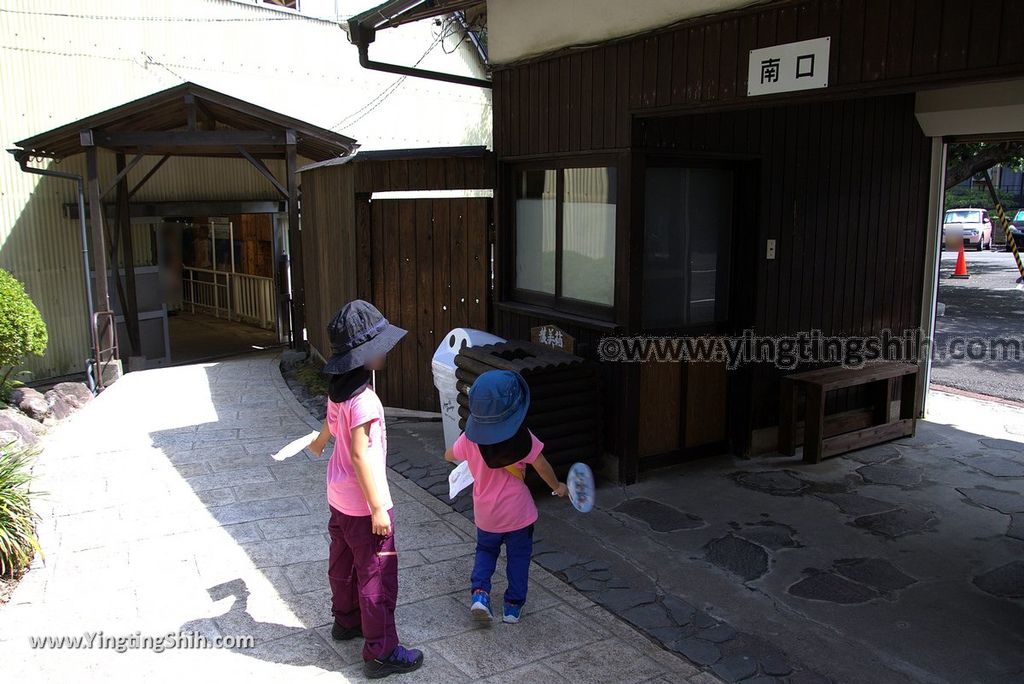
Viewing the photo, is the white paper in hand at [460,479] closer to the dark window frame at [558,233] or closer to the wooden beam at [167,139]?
the dark window frame at [558,233]

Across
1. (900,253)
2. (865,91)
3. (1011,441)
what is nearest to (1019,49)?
(865,91)

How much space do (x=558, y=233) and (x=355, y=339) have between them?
3.46m

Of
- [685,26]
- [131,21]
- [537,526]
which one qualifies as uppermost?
Answer: [131,21]

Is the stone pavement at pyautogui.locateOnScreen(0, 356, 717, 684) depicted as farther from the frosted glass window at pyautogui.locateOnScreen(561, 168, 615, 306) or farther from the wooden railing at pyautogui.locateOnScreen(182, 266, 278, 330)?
the wooden railing at pyautogui.locateOnScreen(182, 266, 278, 330)

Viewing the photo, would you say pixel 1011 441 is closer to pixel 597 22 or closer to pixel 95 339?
pixel 597 22

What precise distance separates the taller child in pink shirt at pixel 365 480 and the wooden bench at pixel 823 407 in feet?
14.5

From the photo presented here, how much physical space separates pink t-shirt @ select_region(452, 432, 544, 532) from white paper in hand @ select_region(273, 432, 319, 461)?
324 cm

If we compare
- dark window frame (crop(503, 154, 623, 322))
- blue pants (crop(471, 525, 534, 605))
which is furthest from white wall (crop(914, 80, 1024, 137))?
blue pants (crop(471, 525, 534, 605))

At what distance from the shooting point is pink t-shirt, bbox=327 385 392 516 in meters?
3.73

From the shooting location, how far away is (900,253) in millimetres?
8055

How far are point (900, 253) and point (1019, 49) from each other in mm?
4776

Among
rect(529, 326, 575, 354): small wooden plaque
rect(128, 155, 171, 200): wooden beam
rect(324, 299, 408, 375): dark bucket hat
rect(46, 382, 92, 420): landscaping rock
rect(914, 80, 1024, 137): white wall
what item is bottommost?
rect(46, 382, 92, 420): landscaping rock

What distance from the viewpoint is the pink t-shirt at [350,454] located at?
3729mm

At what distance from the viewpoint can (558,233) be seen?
6.93 metres
